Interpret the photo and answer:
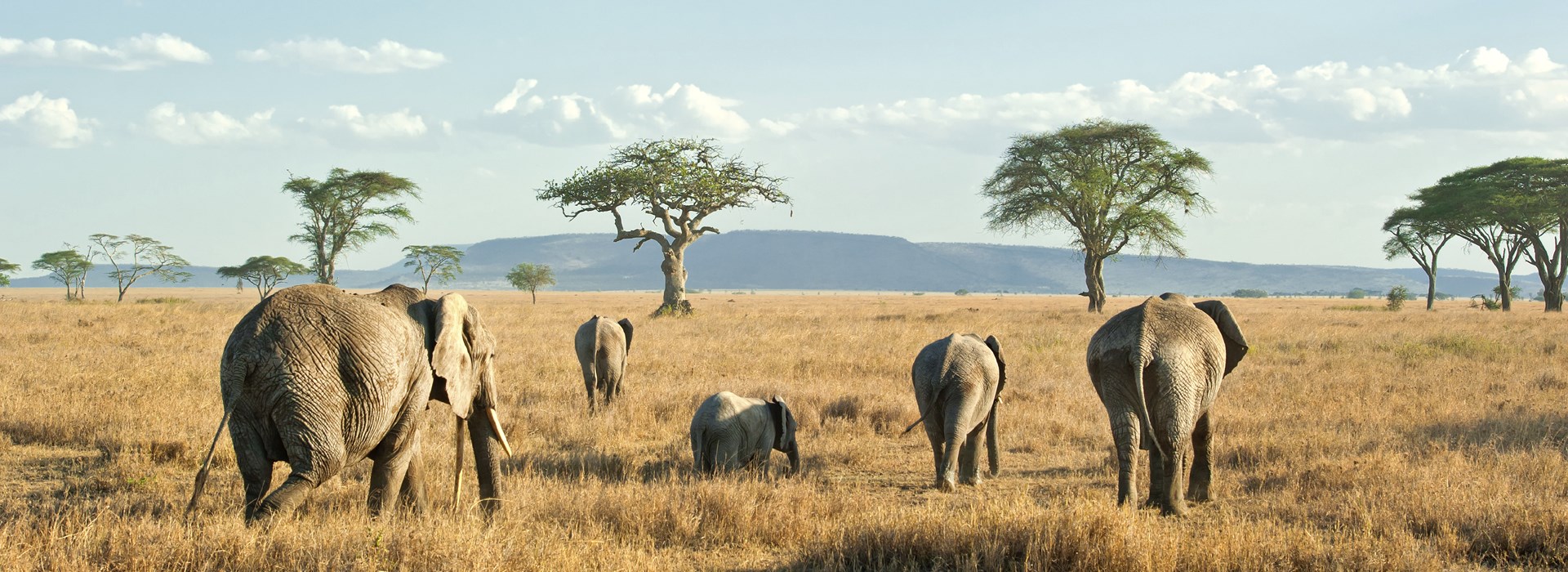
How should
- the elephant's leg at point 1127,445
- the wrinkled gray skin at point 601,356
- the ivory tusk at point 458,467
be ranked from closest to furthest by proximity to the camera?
1. the ivory tusk at point 458,467
2. the elephant's leg at point 1127,445
3. the wrinkled gray skin at point 601,356

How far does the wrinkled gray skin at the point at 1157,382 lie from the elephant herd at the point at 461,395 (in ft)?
0.04

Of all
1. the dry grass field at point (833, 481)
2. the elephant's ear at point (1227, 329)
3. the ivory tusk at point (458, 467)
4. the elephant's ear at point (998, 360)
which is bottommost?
the dry grass field at point (833, 481)

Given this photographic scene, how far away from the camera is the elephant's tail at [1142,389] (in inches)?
243

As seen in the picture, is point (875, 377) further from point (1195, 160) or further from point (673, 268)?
point (1195, 160)

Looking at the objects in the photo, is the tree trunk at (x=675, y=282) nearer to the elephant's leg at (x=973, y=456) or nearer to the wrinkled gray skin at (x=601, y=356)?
the wrinkled gray skin at (x=601, y=356)

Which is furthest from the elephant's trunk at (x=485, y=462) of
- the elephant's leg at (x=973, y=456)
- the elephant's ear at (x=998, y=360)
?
the elephant's ear at (x=998, y=360)

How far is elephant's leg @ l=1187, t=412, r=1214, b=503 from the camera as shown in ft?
23.2

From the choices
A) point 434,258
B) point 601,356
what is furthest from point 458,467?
point 434,258

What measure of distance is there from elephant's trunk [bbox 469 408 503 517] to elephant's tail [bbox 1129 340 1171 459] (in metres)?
3.94

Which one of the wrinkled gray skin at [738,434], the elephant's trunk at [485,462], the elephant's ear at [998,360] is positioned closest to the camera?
the elephant's trunk at [485,462]

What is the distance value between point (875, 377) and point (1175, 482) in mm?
8193

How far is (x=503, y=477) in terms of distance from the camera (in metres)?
7.61

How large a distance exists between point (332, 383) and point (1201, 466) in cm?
573

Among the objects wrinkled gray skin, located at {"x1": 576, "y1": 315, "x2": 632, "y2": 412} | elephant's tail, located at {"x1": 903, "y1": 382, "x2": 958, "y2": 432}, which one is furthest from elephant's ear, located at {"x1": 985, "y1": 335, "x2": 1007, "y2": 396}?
wrinkled gray skin, located at {"x1": 576, "y1": 315, "x2": 632, "y2": 412}
